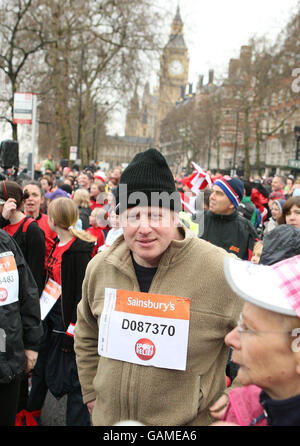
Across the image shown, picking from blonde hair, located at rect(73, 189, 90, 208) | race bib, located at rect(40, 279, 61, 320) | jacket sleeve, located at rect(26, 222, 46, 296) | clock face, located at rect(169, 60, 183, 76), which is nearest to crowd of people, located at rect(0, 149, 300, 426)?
race bib, located at rect(40, 279, 61, 320)

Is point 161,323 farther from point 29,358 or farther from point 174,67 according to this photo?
point 174,67

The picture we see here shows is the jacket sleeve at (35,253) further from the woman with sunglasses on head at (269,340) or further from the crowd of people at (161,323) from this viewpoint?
the woman with sunglasses on head at (269,340)

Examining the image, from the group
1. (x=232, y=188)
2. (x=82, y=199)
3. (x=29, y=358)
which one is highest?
(x=232, y=188)

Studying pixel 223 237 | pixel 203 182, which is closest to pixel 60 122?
pixel 203 182

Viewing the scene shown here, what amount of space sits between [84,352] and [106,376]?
0.36 meters

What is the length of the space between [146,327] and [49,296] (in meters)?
2.10

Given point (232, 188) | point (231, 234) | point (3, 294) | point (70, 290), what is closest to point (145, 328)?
point (3, 294)

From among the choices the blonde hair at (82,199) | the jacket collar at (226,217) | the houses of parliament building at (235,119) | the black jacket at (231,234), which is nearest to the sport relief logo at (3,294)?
the black jacket at (231,234)

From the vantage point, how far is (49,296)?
4.30 m

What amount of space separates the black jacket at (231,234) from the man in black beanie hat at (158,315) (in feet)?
9.31

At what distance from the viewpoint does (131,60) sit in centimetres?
2770

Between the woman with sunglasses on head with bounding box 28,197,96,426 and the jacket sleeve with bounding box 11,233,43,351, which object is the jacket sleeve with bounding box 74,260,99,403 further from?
the woman with sunglasses on head with bounding box 28,197,96,426

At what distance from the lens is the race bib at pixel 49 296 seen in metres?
4.21

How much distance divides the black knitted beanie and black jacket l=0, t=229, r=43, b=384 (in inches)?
40.5
